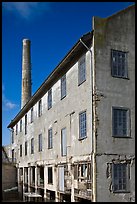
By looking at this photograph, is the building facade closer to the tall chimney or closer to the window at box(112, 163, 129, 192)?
the window at box(112, 163, 129, 192)

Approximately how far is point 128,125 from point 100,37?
4.71 metres

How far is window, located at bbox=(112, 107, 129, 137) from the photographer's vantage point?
15.0 metres

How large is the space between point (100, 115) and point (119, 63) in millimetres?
3106

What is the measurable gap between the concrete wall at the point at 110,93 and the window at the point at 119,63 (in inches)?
9.6

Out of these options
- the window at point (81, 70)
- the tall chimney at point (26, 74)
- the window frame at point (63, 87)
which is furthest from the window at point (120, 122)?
the tall chimney at point (26, 74)

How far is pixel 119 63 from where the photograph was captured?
1581cm

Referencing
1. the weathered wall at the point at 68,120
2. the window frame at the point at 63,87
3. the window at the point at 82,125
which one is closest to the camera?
the weathered wall at the point at 68,120

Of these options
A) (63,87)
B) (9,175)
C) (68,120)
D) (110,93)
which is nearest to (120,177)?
(110,93)

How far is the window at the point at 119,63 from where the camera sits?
15.6 meters

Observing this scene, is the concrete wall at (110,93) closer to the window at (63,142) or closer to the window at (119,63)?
the window at (119,63)

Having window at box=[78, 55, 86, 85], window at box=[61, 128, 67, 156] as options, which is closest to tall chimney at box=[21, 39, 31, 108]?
window at box=[61, 128, 67, 156]

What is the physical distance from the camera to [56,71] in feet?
65.8

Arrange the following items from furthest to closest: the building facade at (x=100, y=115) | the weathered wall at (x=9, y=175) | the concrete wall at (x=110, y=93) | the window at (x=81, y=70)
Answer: the weathered wall at (x=9, y=175) → the window at (x=81, y=70) → the building facade at (x=100, y=115) → the concrete wall at (x=110, y=93)

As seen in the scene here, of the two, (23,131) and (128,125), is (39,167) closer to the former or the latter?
(23,131)
